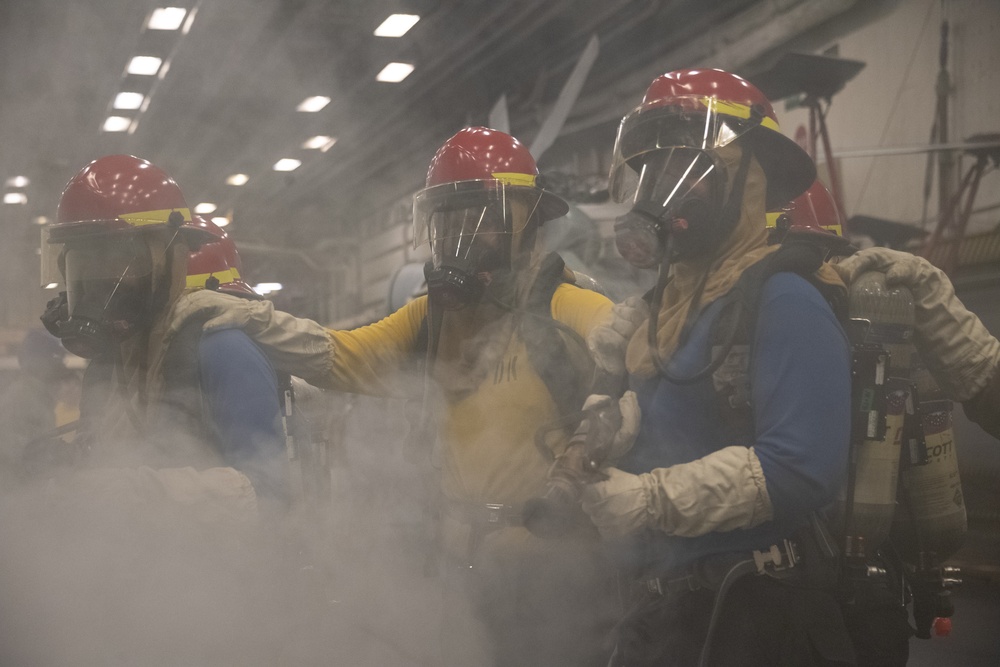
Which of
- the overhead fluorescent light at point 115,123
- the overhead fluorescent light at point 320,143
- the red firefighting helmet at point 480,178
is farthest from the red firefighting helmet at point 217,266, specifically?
the red firefighting helmet at point 480,178

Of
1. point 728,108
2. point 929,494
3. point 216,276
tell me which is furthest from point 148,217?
point 929,494

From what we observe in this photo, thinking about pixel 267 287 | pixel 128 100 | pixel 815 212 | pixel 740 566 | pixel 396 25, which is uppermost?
pixel 396 25

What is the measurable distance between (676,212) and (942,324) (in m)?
0.72

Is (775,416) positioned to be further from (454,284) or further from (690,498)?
(454,284)

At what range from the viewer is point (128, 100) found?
6.79ft

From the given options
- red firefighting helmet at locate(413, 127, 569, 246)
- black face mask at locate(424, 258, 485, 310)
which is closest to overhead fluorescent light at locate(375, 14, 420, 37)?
red firefighting helmet at locate(413, 127, 569, 246)

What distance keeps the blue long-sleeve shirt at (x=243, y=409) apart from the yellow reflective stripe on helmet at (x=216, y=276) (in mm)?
1545

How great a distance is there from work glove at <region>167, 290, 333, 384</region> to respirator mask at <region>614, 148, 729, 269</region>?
0.73 metres

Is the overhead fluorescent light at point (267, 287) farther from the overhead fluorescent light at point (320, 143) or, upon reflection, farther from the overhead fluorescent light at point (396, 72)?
the overhead fluorescent light at point (396, 72)

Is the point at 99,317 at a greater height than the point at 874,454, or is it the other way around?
the point at 99,317

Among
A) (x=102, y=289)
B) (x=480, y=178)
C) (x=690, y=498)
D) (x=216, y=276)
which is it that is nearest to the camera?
(x=690, y=498)

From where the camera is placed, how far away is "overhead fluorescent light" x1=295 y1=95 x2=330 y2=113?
7.57ft

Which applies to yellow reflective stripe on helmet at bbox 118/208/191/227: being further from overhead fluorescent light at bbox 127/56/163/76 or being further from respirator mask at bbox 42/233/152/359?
overhead fluorescent light at bbox 127/56/163/76

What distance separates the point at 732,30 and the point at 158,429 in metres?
4.82
